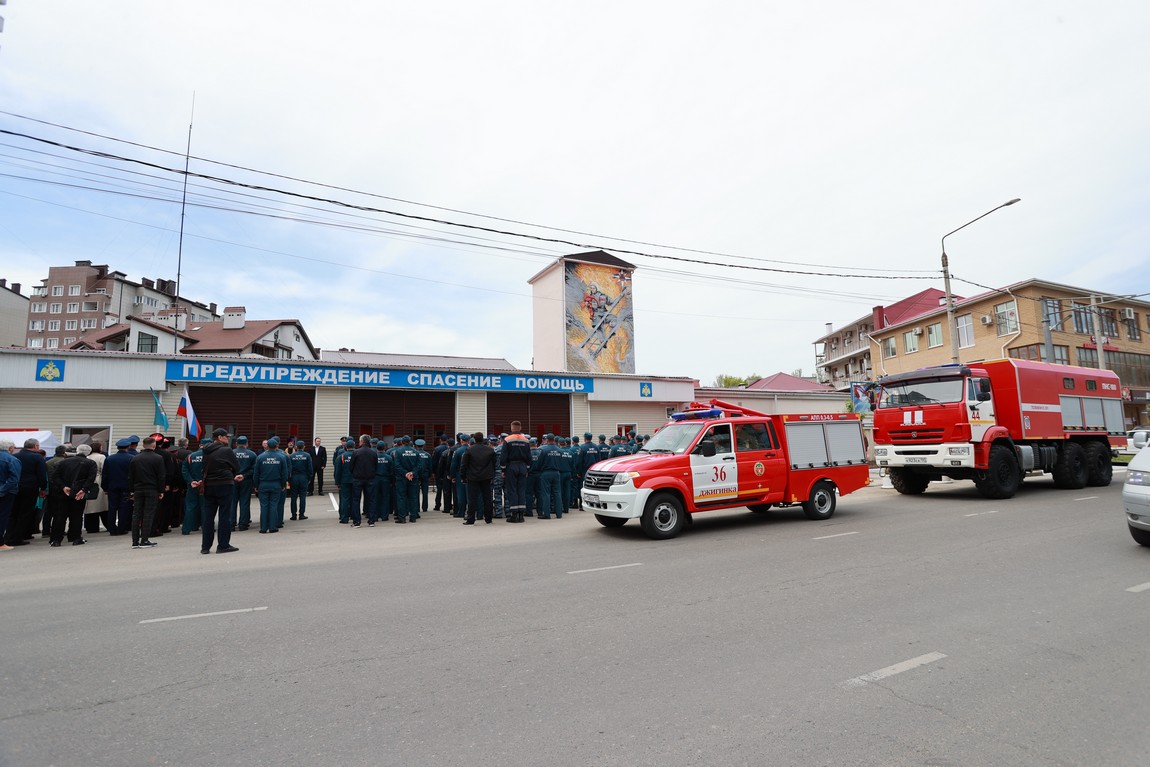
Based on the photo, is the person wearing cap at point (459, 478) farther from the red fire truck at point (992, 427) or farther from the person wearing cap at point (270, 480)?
the red fire truck at point (992, 427)

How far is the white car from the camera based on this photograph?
781cm

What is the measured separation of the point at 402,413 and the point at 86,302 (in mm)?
80274

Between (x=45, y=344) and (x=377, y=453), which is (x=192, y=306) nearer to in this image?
(x=45, y=344)

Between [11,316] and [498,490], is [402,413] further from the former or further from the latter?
[11,316]

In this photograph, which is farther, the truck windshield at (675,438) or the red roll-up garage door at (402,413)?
the red roll-up garage door at (402,413)

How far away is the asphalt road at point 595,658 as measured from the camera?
3424 millimetres

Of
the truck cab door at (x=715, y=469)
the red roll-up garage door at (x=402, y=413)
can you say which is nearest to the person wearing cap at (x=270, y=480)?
the truck cab door at (x=715, y=469)

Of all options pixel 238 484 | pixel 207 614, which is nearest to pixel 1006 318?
pixel 238 484

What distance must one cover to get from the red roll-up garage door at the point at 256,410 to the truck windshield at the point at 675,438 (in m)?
14.6

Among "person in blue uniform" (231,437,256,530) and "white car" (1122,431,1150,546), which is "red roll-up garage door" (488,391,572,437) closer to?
"person in blue uniform" (231,437,256,530)

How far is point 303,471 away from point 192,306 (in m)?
68.2

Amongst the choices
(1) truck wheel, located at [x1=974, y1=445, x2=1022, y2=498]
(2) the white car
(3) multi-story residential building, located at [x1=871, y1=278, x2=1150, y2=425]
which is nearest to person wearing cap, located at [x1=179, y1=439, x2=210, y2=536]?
(2) the white car

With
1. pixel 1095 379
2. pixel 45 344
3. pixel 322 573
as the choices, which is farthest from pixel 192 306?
pixel 1095 379

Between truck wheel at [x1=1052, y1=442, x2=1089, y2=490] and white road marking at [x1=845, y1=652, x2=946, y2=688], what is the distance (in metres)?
15.5
